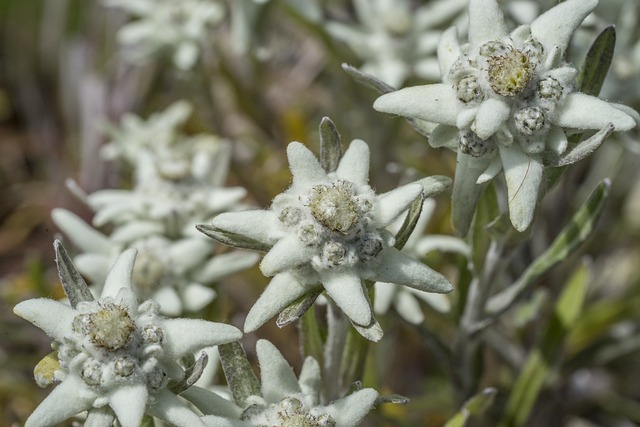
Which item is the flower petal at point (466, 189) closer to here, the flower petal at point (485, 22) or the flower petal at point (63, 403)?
the flower petal at point (485, 22)

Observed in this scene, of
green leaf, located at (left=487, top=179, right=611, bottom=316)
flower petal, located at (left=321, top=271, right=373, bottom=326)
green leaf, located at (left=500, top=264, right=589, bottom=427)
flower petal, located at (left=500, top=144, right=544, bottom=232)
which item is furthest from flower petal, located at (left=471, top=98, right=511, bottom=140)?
green leaf, located at (left=500, top=264, right=589, bottom=427)

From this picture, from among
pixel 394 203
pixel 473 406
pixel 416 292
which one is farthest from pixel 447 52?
pixel 473 406

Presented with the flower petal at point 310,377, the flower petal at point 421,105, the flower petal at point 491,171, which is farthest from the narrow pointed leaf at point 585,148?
the flower petal at point 310,377

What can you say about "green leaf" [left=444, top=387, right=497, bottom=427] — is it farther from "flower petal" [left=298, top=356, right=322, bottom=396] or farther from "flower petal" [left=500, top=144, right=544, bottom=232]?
"flower petal" [left=500, top=144, right=544, bottom=232]

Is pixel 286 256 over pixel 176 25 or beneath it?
beneath

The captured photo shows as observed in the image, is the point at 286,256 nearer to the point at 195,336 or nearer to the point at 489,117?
the point at 195,336

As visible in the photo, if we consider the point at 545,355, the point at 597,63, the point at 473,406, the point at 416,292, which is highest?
the point at 597,63

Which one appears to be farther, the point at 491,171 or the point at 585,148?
the point at 491,171

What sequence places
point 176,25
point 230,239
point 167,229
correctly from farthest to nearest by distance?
1. point 176,25
2. point 167,229
3. point 230,239
